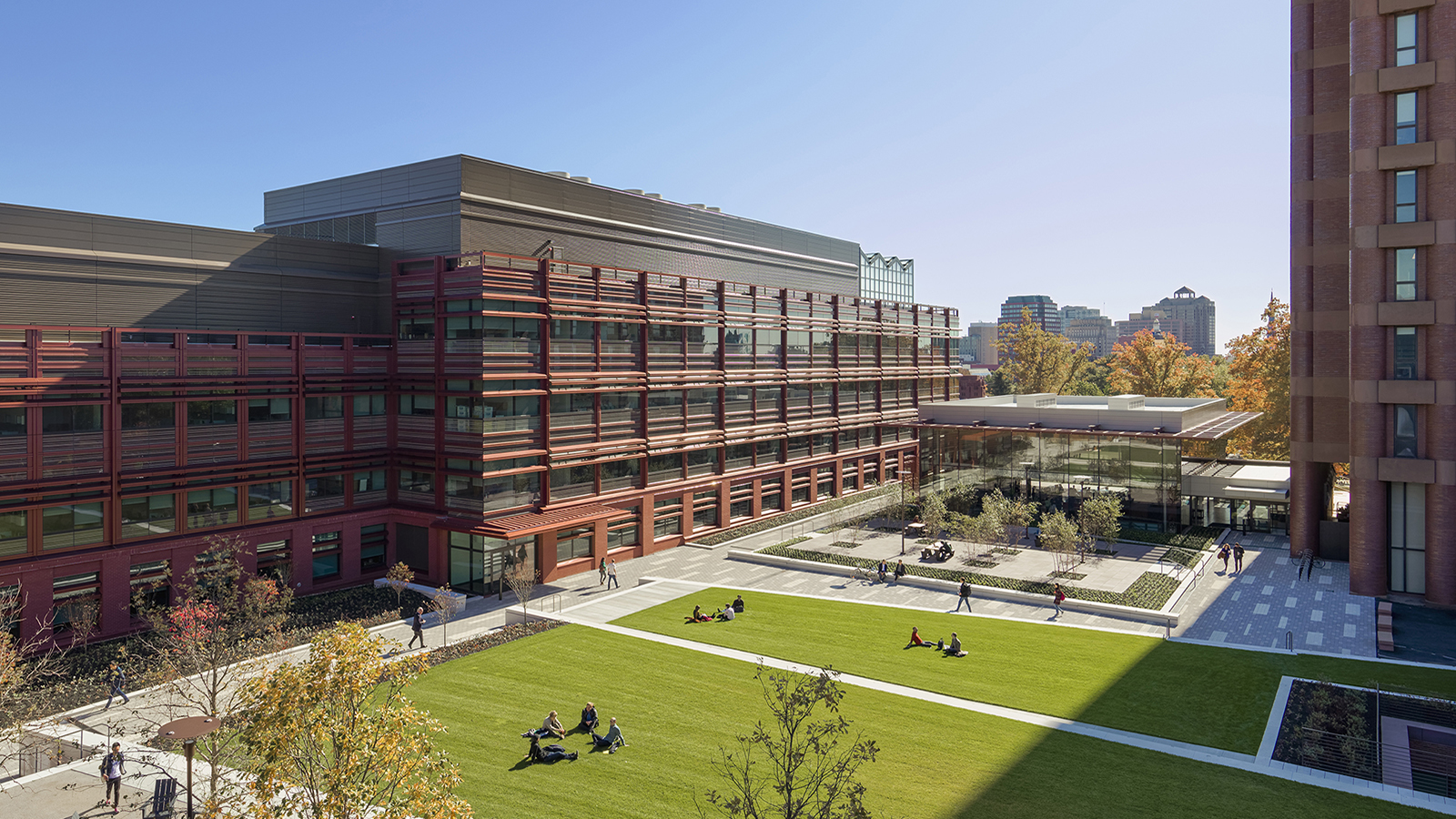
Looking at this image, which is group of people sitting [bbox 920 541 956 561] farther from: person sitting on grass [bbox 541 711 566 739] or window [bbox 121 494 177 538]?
window [bbox 121 494 177 538]

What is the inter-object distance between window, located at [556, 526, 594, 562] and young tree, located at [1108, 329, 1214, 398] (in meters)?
69.1

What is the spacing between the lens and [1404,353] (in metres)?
41.2

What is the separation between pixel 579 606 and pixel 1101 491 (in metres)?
37.1

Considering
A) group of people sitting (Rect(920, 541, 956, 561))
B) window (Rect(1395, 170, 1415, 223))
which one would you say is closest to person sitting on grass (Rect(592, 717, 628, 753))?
group of people sitting (Rect(920, 541, 956, 561))

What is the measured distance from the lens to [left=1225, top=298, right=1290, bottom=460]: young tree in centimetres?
7075

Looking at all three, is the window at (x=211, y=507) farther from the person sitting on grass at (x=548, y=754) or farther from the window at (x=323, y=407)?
the person sitting on grass at (x=548, y=754)

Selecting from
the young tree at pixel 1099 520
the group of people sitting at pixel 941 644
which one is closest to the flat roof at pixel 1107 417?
the young tree at pixel 1099 520

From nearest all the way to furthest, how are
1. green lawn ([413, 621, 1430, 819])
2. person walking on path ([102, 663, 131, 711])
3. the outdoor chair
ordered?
green lawn ([413, 621, 1430, 819]), the outdoor chair, person walking on path ([102, 663, 131, 711])

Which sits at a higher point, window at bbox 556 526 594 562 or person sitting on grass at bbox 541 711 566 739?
window at bbox 556 526 594 562

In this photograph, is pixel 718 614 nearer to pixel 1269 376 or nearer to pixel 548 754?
pixel 548 754

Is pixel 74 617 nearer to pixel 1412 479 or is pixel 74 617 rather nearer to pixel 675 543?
pixel 675 543

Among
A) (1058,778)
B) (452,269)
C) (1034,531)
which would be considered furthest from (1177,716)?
(452,269)

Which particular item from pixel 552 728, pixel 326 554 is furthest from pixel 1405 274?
pixel 326 554

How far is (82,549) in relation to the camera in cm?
3519
